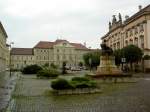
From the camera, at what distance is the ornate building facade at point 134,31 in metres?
69.2

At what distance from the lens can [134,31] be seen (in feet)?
254

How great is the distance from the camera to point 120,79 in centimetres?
3031

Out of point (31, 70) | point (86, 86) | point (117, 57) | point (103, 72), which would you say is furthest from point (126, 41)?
point (86, 86)

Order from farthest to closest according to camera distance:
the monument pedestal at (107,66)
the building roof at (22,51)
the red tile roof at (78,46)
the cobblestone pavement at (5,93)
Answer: the red tile roof at (78,46) → the building roof at (22,51) → the monument pedestal at (107,66) → the cobblestone pavement at (5,93)

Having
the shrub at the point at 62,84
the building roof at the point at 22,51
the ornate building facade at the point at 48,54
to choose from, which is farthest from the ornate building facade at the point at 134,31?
the building roof at the point at 22,51

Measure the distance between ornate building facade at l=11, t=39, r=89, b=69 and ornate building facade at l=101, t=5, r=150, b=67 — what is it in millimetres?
57210

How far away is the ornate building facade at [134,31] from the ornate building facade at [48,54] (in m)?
57.2

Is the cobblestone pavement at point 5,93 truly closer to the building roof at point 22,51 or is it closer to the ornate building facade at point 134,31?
the ornate building facade at point 134,31

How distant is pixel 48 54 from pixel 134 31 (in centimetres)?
8757

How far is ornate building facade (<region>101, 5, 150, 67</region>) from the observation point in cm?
6925

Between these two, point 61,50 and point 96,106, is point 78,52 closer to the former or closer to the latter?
A: point 61,50

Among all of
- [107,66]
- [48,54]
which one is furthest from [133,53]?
[48,54]

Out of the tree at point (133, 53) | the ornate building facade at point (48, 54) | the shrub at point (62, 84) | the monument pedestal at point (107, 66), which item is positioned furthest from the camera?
the ornate building facade at point (48, 54)

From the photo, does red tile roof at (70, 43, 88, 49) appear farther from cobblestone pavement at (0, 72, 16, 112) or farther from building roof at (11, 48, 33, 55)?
cobblestone pavement at (0, 72, 16, 112)
